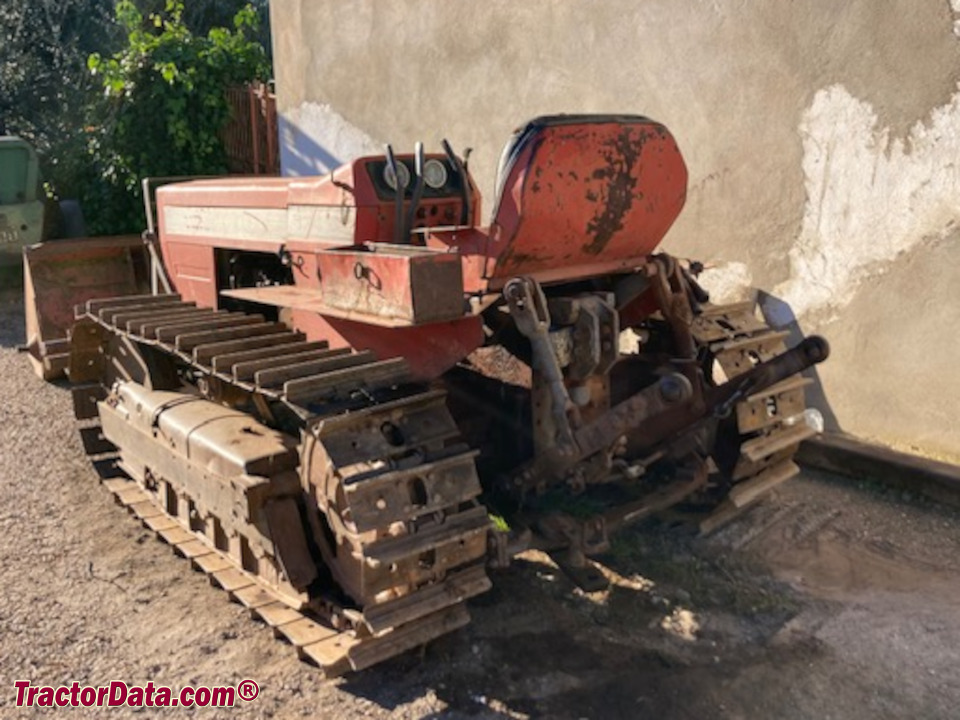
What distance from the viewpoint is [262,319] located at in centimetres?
420

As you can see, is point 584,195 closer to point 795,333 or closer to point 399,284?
point 399,284

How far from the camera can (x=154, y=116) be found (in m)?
11.3

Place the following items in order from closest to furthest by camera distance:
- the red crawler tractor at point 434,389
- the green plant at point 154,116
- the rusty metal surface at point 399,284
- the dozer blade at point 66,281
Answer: the rusty metal surface at point 399,284 → the red crawler tractor at point 434,389 → the dozer blade at point 66,281 → the green plant at point 154,116

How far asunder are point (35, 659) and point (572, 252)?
2.58 meters

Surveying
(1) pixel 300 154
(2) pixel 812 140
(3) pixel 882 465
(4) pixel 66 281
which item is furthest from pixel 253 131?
(3) pixel 882 465

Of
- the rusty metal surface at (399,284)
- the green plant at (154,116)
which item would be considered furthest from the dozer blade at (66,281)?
the green plant at (154,116)

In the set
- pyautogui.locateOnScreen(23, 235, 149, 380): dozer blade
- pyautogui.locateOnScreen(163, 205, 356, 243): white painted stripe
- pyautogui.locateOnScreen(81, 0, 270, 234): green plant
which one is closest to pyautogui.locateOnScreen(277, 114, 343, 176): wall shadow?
pyautogui.locateOnScreen(81, 0, 270, 234): green plant

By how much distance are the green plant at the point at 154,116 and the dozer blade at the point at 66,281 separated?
14.4 feet

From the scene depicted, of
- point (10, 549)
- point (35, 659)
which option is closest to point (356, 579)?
point (35, 659)

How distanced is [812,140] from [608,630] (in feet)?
10.9

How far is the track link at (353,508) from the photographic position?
9.86ft

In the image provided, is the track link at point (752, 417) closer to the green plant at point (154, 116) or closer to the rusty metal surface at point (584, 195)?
the rusty metal surface at point (584, 195)

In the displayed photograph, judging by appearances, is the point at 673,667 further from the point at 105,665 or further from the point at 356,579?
the point at 105,665

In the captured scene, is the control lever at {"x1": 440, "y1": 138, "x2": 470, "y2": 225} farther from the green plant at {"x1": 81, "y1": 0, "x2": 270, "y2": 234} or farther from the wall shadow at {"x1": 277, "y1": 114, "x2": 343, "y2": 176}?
the green plant at {"x1": 81, "y1": 0, "x2": 270, "y2": 234}
